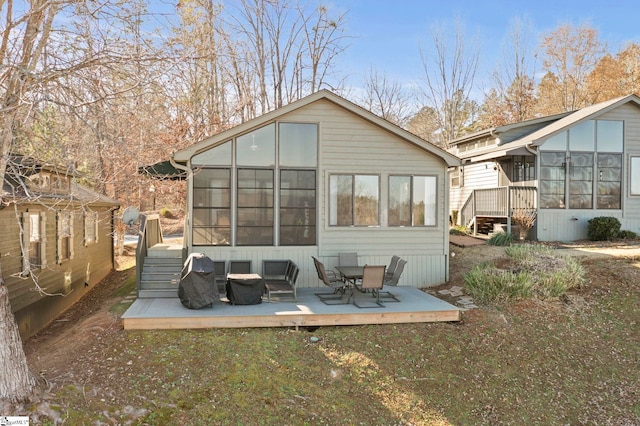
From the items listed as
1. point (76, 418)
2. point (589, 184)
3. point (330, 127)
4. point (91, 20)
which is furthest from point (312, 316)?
point (589, 184)

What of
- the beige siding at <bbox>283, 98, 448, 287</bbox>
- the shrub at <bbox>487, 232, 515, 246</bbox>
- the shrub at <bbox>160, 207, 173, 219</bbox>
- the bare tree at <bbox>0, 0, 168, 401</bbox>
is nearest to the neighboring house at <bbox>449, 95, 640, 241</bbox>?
the shrub at <bbox>487, 232, 515, 246</bbox>

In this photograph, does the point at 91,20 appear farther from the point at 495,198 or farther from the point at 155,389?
the point at 495,198

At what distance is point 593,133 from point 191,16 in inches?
558

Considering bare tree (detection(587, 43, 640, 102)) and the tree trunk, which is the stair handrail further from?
bare tree (detection(587, 43, 640, 102))

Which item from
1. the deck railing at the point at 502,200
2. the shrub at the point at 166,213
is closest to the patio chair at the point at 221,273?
the deck railing at the point at 502,200

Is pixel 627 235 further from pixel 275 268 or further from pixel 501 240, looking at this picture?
pixel 275 268

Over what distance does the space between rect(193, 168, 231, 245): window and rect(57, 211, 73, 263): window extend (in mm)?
3336

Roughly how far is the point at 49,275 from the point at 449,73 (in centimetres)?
2391

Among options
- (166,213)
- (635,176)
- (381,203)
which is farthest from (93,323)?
(166,213)

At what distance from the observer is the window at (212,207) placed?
9320mm

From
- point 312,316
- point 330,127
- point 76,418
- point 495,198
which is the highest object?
point 330,127

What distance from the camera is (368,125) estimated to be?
388 inches

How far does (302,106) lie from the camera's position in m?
9.56

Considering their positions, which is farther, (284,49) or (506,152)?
(284,49)
